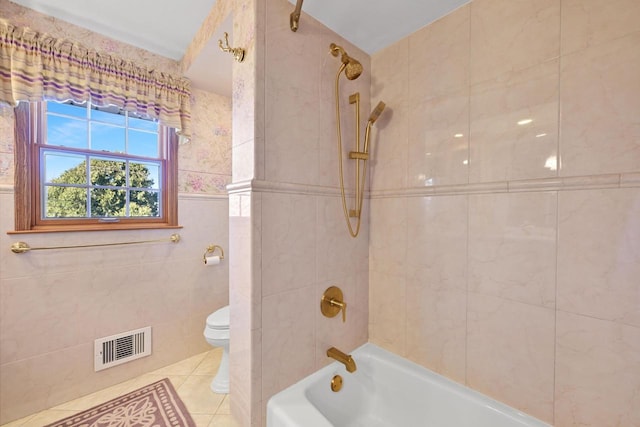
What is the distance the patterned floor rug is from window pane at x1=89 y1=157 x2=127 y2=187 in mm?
1425

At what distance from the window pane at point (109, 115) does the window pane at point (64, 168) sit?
12.0 inches

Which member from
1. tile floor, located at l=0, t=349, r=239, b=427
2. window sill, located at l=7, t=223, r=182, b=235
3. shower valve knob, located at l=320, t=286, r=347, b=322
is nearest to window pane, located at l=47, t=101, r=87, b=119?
window sill, located at l=7, t=223, r=182, b=235

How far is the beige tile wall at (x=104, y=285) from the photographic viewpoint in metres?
1.42

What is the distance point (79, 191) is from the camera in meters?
1.67

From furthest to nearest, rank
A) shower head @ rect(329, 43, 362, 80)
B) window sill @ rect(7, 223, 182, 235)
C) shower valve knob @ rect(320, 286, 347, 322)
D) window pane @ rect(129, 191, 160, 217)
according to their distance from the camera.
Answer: window pane @ rect(129, 191, 160, 217)
window sill @ rect(7, 223, 182, 235)
shower valve knob @ rect(320, 286, 347, 322)
shower head @ rect(329, 43, 362, 80)

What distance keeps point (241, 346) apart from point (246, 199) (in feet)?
2.23

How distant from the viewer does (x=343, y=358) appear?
130cm

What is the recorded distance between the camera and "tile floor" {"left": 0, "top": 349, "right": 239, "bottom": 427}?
140 cm

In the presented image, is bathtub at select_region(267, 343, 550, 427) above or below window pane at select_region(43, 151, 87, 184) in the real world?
below

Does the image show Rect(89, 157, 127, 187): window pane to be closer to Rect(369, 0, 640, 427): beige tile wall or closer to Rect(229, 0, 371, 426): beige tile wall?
Rect(229, 0, 371, 426): beige tile wall

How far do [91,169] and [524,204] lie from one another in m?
2.55

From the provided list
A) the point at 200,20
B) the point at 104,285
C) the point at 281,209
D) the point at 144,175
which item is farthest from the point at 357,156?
the point at 104,285

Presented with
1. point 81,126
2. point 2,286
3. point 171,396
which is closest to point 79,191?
point 81,126

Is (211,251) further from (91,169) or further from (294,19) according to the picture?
(294,19)
